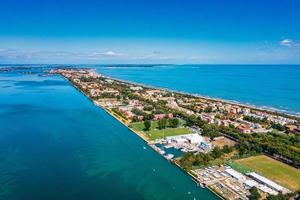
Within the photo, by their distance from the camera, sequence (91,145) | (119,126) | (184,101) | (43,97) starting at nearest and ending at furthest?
(91,145) < (119,126) < (184,101) < (43,97)

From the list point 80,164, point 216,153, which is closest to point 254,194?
point 216,153

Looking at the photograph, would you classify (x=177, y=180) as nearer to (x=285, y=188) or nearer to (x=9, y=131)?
(x=285, y=188)

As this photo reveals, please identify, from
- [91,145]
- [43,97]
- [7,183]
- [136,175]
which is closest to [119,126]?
[91,145]

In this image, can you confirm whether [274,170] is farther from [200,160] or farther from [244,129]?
[244,129]

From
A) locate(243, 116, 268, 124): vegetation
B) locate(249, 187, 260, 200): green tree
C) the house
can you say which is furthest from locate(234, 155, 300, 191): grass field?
locate(243, 116, 268, 124): vegetation

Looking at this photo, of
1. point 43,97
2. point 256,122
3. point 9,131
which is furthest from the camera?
point 43,97

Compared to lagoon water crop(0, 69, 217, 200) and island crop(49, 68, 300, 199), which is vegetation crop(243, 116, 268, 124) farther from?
lagoon water crop(0, 69, 217, 200)

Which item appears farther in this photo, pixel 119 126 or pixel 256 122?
pixel 256 122
